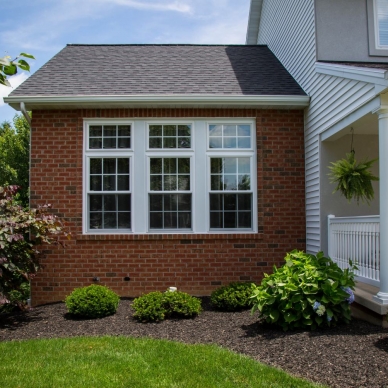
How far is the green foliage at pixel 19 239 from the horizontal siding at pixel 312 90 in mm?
4197

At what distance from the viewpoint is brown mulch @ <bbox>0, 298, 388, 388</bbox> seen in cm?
449

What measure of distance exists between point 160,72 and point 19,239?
4462mm

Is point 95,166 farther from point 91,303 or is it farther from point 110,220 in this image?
point 91,303

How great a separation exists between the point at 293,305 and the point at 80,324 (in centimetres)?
307

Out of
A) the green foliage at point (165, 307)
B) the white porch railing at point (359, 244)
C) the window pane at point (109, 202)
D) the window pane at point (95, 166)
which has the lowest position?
the green foliage at point (165, 307)

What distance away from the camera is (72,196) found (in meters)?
8.33

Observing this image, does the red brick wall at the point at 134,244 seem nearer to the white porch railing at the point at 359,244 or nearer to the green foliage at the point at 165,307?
the white porch railing at the point at 359,244

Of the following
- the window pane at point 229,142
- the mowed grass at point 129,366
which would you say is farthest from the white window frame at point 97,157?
the mowed grass at point 129,366

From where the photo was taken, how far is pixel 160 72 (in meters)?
9.44

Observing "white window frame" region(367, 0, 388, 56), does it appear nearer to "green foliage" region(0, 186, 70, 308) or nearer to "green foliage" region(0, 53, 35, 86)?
"green foliage" region(0, 186, 70, 308)

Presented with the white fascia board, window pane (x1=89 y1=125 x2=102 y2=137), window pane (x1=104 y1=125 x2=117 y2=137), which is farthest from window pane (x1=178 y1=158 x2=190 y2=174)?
the white fascia board

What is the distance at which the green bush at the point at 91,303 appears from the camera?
6971mm

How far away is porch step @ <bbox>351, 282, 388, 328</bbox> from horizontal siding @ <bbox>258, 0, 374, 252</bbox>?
1.49 meters

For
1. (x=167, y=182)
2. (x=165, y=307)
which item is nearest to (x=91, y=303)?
(x=165, y=307)
